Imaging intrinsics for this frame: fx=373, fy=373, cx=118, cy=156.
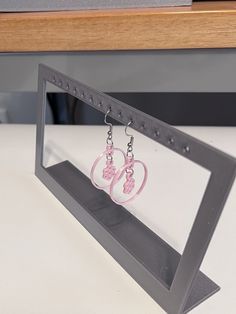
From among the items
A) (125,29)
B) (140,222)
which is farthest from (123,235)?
(125,29)

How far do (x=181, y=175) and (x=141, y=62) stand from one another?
22 cm

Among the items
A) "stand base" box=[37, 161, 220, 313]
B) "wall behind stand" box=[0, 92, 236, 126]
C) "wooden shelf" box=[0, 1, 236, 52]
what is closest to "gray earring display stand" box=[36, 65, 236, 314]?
"stand base" box=[37, 161, 220, 313]

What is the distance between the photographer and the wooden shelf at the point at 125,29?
59 cm

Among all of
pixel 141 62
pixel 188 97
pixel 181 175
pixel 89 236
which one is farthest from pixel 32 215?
pixel 188 97

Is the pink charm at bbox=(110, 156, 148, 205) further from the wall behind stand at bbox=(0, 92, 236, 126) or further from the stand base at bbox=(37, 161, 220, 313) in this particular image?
the wall behind stand at bbox=(0, 92, 236, 126)

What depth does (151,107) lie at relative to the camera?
1048 millimetres

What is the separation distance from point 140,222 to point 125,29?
12.6 inches

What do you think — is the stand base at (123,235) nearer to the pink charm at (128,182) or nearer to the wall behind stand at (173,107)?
the pink charm at (128,182)

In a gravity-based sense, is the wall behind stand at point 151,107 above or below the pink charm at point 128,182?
below

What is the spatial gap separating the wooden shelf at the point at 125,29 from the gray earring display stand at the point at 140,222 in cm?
13

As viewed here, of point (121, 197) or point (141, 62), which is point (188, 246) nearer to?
point (121, 197)

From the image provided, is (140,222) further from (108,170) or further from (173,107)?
(173,107)

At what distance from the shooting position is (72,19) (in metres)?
0.61

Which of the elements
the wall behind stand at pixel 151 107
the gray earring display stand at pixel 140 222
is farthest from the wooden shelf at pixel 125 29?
the wall behind stand at pixel 151 107
